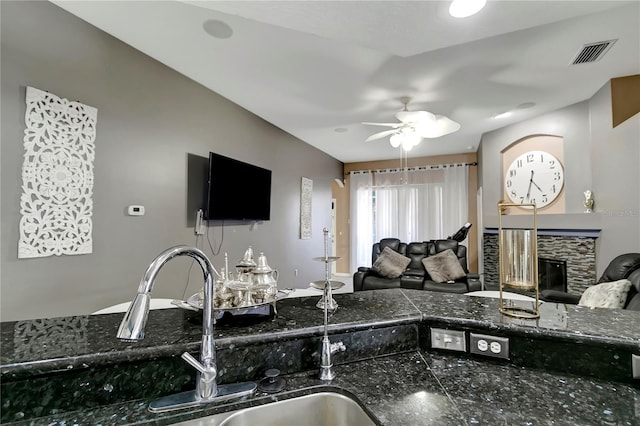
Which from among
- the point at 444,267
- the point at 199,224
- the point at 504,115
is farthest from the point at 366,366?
the point at 504,115

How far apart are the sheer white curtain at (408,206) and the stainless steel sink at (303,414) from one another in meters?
5.89

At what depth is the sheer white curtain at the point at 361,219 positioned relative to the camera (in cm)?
682

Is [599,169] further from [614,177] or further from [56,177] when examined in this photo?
[56,177]

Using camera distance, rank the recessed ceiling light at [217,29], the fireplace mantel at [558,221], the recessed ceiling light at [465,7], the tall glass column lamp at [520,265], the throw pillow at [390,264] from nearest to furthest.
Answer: the tall glass column lamp at [520,265], the recessed ceiling light at [465,7], the recessed ceiling light at [217,29], the fireplace mantel at [558,221], the throw pillow at [390,264]

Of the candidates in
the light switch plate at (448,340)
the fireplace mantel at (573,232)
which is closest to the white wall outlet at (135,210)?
the light switch plate at (448,340)

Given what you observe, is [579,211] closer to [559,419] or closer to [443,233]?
[443,233]

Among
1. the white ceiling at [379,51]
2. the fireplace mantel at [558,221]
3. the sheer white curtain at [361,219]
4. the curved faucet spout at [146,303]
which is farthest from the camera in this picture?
the sheer white curtain at [361,219]

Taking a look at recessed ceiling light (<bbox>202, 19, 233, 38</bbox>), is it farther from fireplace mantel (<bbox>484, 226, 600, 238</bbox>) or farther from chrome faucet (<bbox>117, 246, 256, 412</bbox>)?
fireplace mantel (<bbox>484, 226, 600, 238</bbox>)

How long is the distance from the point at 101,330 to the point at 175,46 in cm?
240

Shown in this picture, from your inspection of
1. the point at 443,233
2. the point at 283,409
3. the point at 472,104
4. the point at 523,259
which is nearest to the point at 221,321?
the point at 283,409

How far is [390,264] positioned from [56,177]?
386 centimetres

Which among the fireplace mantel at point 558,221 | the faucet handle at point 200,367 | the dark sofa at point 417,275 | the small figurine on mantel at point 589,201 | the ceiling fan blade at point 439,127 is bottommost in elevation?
the dark sofa at point 417,275

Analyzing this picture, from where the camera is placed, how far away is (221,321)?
92cm

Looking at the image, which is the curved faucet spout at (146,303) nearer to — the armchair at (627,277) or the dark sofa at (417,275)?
the armchair at (627,277)
